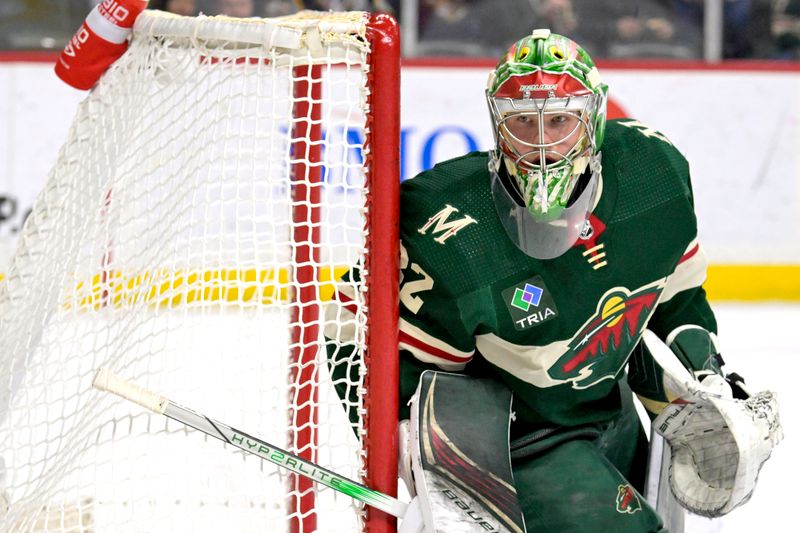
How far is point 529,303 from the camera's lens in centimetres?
181

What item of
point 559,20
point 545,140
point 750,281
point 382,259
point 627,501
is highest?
point 559,20

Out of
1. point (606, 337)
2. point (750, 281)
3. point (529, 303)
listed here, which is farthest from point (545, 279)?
point (750, 281)

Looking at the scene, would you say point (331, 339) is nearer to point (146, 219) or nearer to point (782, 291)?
point (146, 219)

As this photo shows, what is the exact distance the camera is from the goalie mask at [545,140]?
177cm

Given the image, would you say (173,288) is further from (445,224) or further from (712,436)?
(712,436)

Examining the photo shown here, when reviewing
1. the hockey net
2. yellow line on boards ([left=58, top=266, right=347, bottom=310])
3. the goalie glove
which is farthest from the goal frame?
the goalie glove

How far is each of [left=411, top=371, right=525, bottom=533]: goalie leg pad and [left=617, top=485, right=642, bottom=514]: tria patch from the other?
183mm

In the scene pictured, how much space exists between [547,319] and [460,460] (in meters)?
0.25

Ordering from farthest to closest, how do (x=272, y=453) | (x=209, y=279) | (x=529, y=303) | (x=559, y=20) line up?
(x=559, y=20) < (x=209, y=279) < (x=529, y=303) < (x=272, y=453)

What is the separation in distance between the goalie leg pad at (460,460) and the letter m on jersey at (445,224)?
0.21 m

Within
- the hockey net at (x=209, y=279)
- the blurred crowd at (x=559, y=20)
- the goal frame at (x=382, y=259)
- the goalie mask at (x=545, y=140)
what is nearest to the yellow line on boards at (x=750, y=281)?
the blurred crowd at (x=559, y=20)

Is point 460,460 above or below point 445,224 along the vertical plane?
below

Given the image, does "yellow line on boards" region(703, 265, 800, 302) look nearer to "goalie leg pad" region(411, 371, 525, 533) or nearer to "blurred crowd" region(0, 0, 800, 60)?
"blurred crowd" region(0, 0, 800, 60)

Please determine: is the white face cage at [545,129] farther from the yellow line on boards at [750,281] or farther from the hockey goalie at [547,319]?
the yellow line on boards at [750,281]
